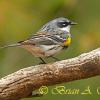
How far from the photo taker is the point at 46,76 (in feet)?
34.3

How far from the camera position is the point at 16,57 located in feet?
44.9

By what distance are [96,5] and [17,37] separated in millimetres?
1543

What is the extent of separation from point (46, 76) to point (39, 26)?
3545 millimetres

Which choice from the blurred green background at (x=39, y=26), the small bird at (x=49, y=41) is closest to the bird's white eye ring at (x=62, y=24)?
the small bird at (x=49, y=41)

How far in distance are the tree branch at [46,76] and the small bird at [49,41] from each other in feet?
1.61

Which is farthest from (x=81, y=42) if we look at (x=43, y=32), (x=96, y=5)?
(x=43, y=32)

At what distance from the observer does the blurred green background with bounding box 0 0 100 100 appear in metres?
13.4

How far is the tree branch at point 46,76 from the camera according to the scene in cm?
1038

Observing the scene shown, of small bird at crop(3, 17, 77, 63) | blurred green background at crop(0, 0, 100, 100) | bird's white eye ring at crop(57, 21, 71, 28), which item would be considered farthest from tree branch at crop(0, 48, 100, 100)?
blurred green background at crop(0, 0, 100, 100)

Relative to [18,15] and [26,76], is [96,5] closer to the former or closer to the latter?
[18,15]

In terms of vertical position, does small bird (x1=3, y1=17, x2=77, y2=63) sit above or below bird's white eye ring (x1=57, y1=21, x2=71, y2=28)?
below

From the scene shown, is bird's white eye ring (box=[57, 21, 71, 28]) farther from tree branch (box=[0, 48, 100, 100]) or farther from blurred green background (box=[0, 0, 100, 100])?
blurred green background (box=[0, 0, 100, 100])

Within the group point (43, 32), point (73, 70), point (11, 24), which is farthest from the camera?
point (11, 24)

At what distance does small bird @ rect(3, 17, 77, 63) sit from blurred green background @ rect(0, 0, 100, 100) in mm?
1863
